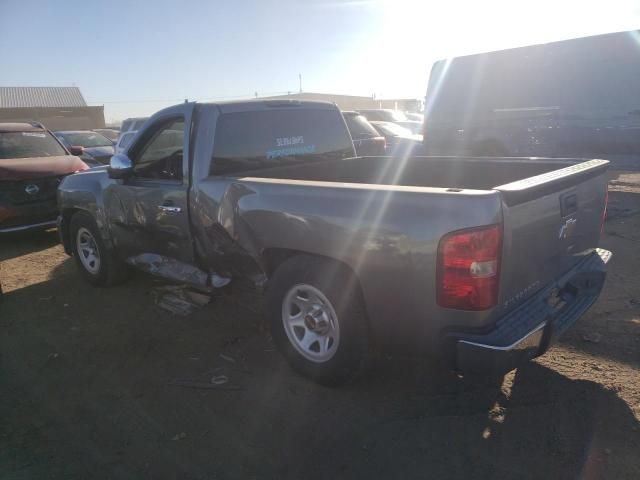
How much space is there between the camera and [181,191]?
11.9 ft

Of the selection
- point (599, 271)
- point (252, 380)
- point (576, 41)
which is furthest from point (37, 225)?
point (576, 41)

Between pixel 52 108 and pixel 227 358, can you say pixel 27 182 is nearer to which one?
pixel 227 358

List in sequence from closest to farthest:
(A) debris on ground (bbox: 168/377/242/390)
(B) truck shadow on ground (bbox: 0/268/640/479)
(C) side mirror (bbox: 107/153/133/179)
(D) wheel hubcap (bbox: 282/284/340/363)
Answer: (B) truck shadow on ground (bbox: 0/268/640/479) → (D) wheel hubcap (bbox: 282/284/340/363) → (A) debris on ground (bbox: 168/377/242/390) → (C) side mirror (bbox: 107/153/133/179)

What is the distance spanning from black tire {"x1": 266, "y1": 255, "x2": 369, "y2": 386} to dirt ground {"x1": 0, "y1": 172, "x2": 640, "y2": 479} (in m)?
0.19

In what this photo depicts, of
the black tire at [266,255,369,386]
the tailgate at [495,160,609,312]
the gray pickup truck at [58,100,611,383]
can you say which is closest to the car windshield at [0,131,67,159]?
the gray pickup truck at [58,100,611,383]

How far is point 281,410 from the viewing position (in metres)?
2.88

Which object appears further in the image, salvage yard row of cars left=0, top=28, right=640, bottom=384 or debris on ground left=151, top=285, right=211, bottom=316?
debris on ground left=151, top=285, right=211, bottom=316

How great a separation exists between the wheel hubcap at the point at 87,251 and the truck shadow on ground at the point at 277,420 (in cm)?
133

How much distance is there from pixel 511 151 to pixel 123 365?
9019mm

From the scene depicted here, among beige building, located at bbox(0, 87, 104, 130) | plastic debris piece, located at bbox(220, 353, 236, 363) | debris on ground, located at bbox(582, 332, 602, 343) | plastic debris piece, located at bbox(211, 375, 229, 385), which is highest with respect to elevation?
beige building, located at bbox(0, 87, 104, 130)

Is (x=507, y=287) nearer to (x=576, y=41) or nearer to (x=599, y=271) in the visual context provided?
(x=599, y=271)

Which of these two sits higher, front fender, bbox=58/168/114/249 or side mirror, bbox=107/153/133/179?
side mirror, bbox=107/153/133/179

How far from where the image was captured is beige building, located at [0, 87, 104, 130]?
3678 cm

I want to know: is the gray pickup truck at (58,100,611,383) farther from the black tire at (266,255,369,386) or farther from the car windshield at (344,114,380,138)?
the car windshield at (344,114,380,138)
